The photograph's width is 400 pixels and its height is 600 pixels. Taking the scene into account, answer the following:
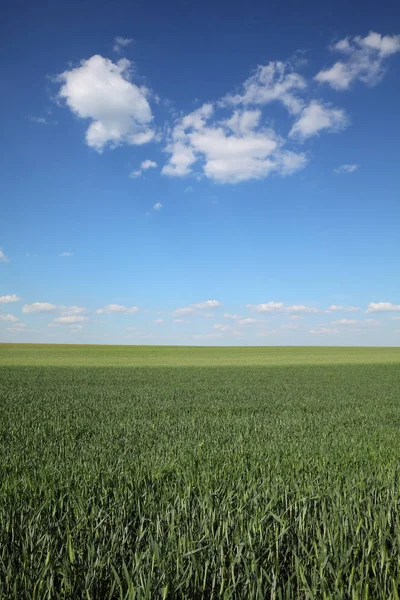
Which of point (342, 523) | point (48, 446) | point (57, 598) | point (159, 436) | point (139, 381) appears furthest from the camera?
point (139, 381)

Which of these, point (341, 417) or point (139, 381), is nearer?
point (341, 417)

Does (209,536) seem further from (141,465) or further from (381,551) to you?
(141,465)

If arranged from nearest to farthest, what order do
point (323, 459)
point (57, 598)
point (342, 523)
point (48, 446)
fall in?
point (57, 598) → point (342, 523) → point (323, 459) → point (48, 446)

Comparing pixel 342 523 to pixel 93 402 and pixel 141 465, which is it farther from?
pixel 93 402

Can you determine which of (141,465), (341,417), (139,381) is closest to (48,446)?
(141,465)

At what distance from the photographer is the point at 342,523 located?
3777mm

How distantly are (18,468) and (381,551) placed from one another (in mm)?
4848

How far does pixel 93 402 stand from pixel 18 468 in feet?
29.8

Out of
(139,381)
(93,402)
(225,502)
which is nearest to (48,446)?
(225,502)

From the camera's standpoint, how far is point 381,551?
317 centimetres

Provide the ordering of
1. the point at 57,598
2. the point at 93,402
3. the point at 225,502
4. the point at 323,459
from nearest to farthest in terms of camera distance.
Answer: the point at 57,598 < the point at 225,502 < the point at 323,459 < the point at 93,402

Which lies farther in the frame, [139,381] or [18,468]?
[139,381]

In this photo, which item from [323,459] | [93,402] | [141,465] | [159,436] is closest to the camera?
[141,465]

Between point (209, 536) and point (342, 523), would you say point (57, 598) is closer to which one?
point (209, 536)
